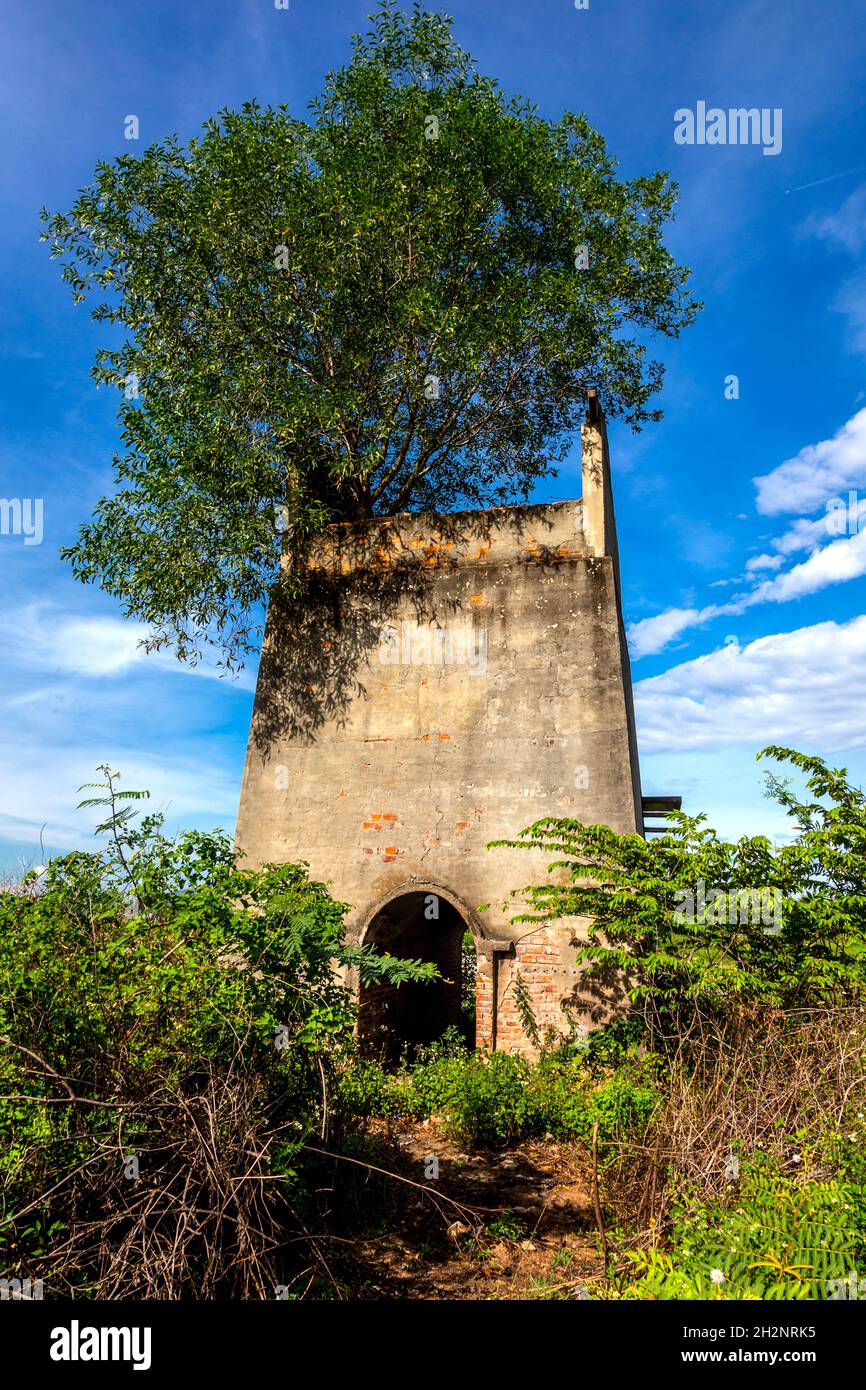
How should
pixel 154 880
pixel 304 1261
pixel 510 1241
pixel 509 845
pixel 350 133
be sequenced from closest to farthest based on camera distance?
pixel 304 1261
pixel 154 880
pixel 510 1241
pixel 509 845
pixel 350 133

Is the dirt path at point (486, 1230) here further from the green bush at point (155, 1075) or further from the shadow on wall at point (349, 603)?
the shadow on wall at point (349, 603)

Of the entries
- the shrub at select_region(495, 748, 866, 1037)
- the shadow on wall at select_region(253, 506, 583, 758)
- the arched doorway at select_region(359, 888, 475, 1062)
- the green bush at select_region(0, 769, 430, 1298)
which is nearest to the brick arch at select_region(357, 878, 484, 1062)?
the arched doorway at select_region(359, 888, 475, 1062)

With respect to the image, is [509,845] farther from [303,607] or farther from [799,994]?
[303,607]

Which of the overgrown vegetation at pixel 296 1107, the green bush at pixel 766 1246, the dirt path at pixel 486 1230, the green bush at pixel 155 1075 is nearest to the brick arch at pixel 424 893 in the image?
the overgrown vegetation at pixel 296 1107

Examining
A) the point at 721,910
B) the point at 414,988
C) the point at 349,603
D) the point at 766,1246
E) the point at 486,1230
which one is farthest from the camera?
the point at 414,988

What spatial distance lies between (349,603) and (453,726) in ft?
8.14

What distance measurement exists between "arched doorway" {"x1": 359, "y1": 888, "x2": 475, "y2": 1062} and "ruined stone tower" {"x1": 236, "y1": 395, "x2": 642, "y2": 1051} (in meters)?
0.06

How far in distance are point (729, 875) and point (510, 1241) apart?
14.0ft

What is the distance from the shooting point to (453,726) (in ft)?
34.3

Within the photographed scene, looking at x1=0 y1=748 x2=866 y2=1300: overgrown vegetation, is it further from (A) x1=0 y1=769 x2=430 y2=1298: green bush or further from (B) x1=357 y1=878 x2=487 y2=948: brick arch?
(B) x1=357 y1=878 x2=487 y2=948: brick arch

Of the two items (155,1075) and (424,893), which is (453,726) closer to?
(424,893)

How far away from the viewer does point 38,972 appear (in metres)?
4.27

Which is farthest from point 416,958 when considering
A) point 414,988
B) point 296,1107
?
point 296,1107

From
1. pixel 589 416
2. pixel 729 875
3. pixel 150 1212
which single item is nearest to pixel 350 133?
pixel 589 416
